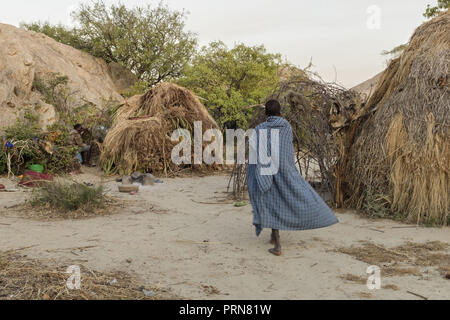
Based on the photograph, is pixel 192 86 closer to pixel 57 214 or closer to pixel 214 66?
pixel 214 66

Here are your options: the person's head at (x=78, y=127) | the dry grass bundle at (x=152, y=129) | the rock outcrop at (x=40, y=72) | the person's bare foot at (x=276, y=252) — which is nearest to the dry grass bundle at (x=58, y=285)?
the person's bare foot at (x=276, y=252)

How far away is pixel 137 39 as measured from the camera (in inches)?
837

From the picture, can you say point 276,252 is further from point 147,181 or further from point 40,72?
point 40,72

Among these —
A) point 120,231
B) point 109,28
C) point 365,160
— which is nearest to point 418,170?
point 365,160

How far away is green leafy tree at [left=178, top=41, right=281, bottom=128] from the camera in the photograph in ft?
50.7

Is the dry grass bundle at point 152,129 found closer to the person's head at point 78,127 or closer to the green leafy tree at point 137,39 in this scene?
the person's head at point 78,127

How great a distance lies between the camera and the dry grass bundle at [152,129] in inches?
431

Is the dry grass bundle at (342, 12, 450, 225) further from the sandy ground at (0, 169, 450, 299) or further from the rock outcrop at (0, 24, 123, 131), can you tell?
the rock outcrop at (0, 24, 123, 131)

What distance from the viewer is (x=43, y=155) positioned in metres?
10.4

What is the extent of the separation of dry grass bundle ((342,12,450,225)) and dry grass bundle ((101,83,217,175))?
217 inches

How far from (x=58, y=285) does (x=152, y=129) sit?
24.9ft

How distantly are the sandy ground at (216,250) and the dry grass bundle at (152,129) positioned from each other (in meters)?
3.71

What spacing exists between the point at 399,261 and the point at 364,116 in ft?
10.2

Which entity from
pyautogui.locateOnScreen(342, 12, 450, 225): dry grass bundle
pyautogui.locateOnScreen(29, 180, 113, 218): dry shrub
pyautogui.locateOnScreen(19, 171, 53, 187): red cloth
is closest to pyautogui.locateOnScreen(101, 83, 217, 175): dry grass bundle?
pyautogui.locateOnScreen(19, 171, 53, 187): red cloth
